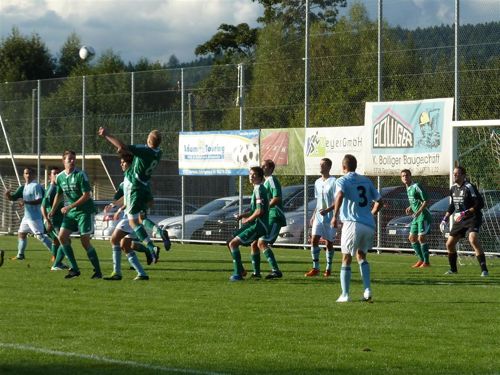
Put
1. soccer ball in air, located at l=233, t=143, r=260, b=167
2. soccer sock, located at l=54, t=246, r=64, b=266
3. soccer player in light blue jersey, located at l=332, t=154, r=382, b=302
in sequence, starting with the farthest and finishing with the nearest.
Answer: soccer ball in air, located at l=233, t=143, r=260, b=167 < soccer sock, located at l=54, t=246, r=64, b=266 < soccer player in light blue jersey, located at l=332, t=154, r=382, b=302

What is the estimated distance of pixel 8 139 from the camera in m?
40.5

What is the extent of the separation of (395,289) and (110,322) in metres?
5.93

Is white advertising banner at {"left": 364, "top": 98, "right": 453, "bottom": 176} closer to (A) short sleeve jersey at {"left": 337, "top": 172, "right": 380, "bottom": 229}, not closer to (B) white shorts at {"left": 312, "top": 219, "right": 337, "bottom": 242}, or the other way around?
(B) white shorts at {"left": 312, "top": 219, "right": 337, "bottom": 242}

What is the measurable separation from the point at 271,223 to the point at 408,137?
8.49m

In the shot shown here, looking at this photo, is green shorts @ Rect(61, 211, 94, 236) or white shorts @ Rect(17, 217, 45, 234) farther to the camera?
white shorts @ Rect(17, 217, 45, 234)

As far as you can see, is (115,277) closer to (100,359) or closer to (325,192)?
(325,192)

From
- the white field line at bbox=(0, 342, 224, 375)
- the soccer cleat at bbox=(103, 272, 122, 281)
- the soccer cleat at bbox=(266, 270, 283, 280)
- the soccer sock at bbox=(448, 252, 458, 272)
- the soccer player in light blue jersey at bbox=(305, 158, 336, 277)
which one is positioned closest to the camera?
the white field line at bbox=(0, 342, 224, 375)

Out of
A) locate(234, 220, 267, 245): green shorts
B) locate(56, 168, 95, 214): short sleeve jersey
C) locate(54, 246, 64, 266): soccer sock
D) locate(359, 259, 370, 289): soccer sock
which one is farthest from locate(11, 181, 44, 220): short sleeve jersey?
locate(359, 259, 370, 289): soccer sock

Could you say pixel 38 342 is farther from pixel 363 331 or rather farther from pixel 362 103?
pixel 362 103

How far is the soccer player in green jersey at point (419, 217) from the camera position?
905 inches

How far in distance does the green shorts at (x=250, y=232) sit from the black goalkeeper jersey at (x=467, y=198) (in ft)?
12.8

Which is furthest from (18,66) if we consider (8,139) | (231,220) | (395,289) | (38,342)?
(38,342)

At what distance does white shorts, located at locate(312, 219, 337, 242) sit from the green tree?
63928 mm

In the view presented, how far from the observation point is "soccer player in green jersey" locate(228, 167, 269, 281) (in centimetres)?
1836
